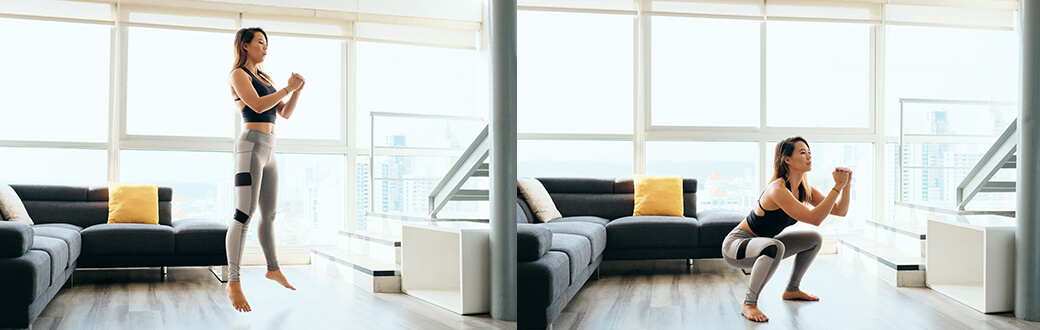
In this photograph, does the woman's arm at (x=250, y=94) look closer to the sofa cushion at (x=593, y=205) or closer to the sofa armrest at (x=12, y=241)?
the sofa armrest at (x=12, y=241)

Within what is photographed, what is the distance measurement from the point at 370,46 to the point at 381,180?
1288 millimetres

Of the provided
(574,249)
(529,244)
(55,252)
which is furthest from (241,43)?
(574,249)

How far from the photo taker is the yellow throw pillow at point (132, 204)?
4.88m

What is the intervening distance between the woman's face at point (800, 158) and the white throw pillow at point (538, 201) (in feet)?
6.57

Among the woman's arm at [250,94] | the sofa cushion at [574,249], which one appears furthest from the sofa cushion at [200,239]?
the sofa cushion at [574,249]

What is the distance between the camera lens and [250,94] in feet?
10.1

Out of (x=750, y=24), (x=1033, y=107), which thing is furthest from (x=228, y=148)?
(x=1033, y=107)

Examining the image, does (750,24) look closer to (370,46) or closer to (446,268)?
(370,46)

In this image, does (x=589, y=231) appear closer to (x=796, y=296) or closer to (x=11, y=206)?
(x=796, y=296)

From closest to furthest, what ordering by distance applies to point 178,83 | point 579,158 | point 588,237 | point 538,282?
point 538,282 < point 588,237 < point 178,83 < point 579,158

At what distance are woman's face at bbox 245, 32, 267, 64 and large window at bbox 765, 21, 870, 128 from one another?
4515 millimetres

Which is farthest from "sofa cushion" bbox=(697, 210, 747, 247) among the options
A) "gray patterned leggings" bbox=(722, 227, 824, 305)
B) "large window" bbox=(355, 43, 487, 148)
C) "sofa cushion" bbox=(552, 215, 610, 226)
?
"large window" bbox=(355, 43, 487, 148)

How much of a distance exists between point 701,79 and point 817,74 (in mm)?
1070

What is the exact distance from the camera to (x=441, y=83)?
19.4ft
